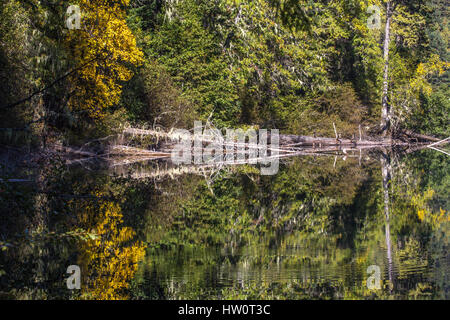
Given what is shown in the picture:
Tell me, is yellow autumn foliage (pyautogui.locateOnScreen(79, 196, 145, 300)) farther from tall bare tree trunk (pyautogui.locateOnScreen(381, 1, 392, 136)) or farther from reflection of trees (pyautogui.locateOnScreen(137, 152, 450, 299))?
tall bare tree trunk (pyautogui.locateOnScreen(381, 1, 392, 136))

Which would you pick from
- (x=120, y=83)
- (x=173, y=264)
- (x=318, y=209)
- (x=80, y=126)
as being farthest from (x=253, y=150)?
(x=173, y=264)

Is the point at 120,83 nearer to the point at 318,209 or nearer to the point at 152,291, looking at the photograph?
the point at 318,209

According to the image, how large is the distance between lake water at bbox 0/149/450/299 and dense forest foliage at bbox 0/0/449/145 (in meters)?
5.54

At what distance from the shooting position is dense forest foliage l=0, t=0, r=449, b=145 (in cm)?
2011

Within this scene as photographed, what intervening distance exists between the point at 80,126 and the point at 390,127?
2005 cm

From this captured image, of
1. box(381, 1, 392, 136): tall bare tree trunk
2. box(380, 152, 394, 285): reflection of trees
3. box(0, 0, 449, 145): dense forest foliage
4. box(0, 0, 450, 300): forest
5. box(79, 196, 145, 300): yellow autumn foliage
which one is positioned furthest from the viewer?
box(381, 1, 392, 136): tall bare tree trunk

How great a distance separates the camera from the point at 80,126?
944 inches

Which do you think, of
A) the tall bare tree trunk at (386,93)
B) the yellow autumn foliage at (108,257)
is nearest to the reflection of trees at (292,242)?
the yellow autumn foliage at (108,257)

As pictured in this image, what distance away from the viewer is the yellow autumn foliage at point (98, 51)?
75.1 feet

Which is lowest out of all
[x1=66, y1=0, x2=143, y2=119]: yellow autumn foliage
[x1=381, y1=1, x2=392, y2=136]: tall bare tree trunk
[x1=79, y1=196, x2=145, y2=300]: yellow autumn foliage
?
[x1=79, y1=196, x2=145, y2=300]: yellow autumn foliage

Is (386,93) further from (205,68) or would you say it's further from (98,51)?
(98,51)

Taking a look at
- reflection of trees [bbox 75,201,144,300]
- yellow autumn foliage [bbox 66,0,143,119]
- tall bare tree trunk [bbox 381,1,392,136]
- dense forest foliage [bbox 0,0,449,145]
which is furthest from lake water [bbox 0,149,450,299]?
tall bare tree trunk [bbox 381,1,392,136]

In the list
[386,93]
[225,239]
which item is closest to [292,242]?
[225,239]

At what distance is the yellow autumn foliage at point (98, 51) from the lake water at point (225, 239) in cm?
821
